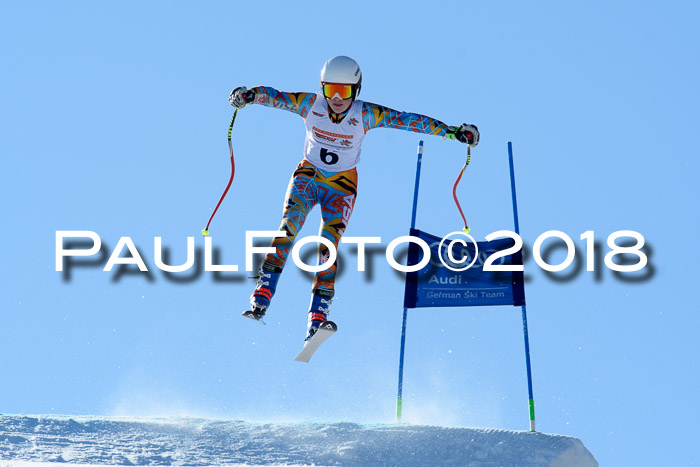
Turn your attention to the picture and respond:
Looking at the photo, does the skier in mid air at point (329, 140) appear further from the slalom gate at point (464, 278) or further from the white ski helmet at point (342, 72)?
the slalom gate at point (464, 278)

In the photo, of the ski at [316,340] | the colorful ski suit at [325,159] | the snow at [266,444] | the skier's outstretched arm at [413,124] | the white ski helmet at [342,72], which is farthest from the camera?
the skier's outstretched arm at [413,124]

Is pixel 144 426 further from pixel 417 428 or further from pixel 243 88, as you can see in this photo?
pixel 243 88

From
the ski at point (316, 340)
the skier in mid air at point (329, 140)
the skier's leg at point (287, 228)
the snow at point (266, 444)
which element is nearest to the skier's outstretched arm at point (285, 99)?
the skier in mid air at point (329, 140)

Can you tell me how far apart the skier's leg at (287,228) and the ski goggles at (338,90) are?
75 centimetres

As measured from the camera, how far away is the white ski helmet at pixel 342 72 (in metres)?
11.8

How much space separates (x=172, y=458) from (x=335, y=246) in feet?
9.40

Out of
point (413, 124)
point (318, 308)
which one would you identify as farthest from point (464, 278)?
point (318, 308)

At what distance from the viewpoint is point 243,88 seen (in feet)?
38.9

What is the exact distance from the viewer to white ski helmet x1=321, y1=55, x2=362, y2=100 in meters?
11.8

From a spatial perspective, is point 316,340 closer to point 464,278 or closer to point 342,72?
point 464,278

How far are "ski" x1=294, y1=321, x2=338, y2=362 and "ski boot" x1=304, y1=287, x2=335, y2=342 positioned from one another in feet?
0.25

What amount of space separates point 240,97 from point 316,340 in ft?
7.98

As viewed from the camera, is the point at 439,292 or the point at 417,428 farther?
the point at 439,292

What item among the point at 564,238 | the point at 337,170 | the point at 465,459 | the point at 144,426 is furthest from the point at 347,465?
the point at 564,238
